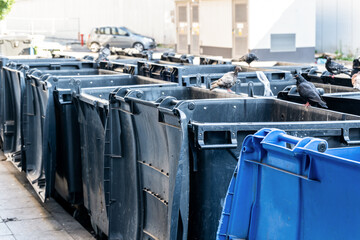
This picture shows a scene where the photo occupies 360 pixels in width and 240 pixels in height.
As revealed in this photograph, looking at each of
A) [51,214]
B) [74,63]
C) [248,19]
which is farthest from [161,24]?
[51,214]

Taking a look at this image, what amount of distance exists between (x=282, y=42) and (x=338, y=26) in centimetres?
340

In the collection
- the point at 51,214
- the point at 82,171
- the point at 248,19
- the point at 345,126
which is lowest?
the point at 51,214

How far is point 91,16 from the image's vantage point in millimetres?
55031

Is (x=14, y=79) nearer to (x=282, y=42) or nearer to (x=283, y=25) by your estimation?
(x=283, y=25)

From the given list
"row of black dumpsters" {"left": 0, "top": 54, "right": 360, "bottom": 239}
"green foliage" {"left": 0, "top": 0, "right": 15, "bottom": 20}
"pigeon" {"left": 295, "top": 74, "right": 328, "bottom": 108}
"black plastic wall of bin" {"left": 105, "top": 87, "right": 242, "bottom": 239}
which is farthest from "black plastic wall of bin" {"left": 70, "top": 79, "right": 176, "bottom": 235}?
"green foliage" {"left": 0, "top": 0, "right": 15, "bottom": 20}

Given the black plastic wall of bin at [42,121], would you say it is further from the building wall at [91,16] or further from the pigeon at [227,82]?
the building wall at [91,16]

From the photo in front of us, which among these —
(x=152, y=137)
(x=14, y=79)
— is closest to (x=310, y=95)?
(x=152, y=137)

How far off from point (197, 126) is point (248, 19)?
26.6 meters

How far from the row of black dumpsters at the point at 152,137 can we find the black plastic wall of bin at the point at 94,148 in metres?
0.01

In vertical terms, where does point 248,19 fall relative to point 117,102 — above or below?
above

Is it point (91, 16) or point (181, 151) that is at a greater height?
point (91, 16)

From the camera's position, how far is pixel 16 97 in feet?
35.7

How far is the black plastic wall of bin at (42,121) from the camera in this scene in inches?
332

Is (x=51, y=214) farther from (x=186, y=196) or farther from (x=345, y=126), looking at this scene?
(x=345, y=126)
